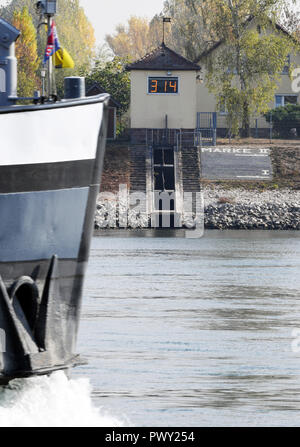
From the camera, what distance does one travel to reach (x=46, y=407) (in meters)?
12.1

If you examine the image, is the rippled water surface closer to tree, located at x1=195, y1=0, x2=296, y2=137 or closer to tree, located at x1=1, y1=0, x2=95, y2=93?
tree, located at x1=195, y1=0, x2=296, y2=137

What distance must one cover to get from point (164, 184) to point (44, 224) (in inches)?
1694

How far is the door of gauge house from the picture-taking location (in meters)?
50.9

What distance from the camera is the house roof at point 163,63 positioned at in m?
59.9

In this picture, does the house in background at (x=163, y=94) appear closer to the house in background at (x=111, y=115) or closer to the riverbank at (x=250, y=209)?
the house in background at (x=111, y=115)

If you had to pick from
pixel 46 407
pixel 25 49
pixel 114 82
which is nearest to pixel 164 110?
pixel 114 82

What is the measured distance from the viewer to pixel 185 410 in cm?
1269

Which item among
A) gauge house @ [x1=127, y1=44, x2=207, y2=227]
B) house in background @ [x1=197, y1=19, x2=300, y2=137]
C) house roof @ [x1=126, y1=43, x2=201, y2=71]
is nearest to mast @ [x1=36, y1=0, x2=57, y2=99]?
gauge house @ [x1=127, y1=44, x2=207, y2=227]

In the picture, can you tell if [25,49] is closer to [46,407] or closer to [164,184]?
[164,184]

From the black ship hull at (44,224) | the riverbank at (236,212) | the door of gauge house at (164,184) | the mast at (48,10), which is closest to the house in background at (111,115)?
the door of gauge house at (164,184)

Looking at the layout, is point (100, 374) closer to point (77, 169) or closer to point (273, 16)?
point (77, 169)

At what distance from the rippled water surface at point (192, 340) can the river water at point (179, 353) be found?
0.02m

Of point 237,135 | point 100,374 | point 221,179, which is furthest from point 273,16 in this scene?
point 100,374
